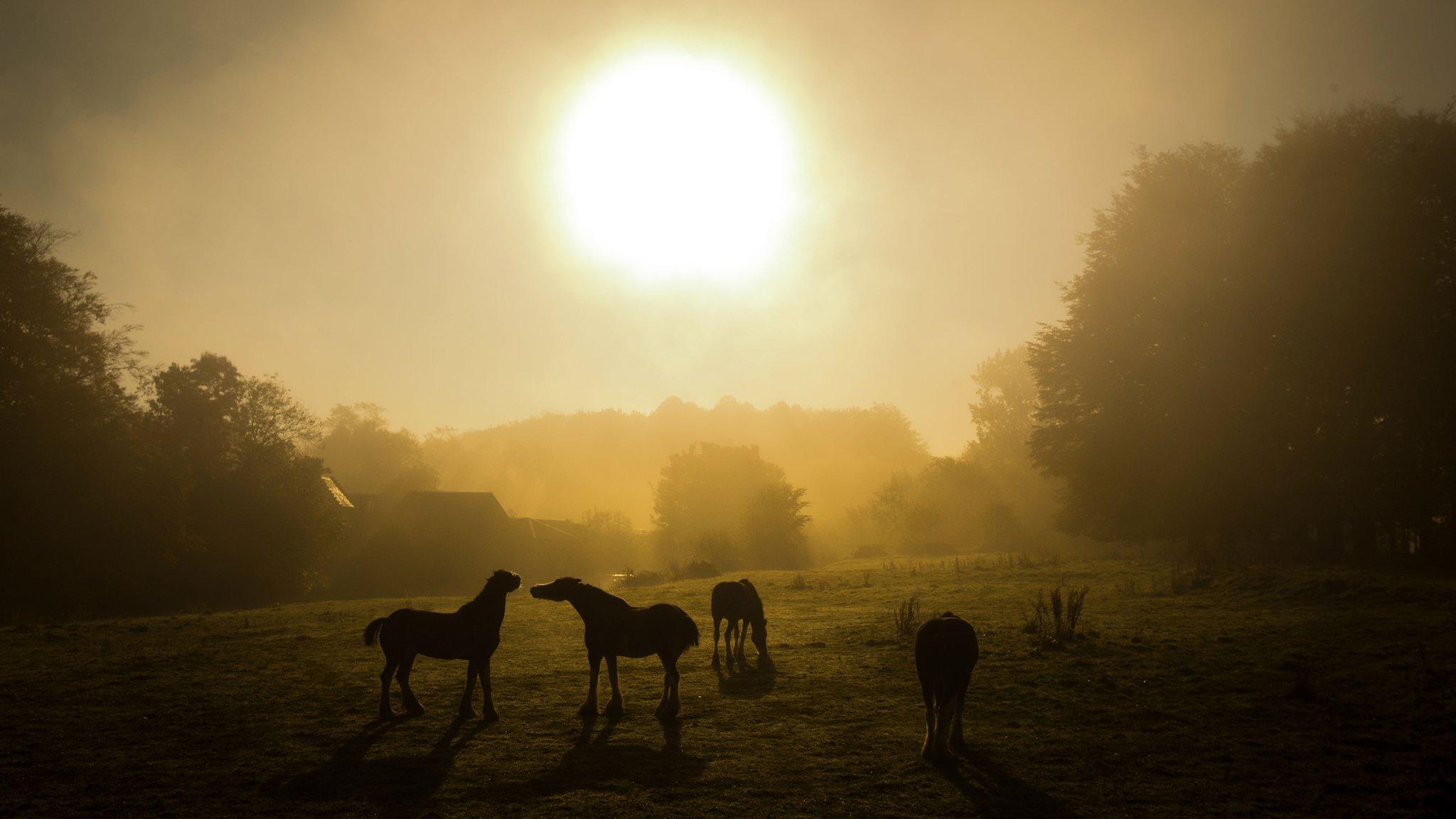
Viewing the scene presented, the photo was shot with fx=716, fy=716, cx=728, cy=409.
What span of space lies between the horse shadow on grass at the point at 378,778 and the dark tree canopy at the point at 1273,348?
31243mm

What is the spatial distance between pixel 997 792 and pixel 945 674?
1.54m

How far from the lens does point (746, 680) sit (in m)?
13.5

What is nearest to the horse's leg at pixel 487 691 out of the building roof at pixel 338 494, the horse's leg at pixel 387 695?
the horse's leg at pixel 387 695

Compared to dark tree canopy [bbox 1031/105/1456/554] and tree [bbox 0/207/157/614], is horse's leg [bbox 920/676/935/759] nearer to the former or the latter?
dark tree canopy [bbox 1031/105/1456/554]

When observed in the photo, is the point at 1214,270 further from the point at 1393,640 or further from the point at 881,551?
the point at 881,551

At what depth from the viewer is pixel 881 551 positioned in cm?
6706

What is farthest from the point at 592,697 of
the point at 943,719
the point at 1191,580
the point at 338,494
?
the point at 338,494

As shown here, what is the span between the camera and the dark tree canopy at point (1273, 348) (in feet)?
84.5

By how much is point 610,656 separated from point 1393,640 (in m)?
13.6

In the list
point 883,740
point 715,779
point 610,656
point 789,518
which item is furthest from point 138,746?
point 789,518

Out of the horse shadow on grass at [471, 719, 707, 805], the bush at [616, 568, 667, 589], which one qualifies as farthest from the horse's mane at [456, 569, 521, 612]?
the bush at [616, 568, 667, 589]

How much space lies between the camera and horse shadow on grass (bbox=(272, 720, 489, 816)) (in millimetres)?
7090

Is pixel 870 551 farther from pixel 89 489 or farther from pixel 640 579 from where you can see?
pixel 89 489

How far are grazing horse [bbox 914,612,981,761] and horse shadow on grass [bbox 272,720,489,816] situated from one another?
18.3 feet
